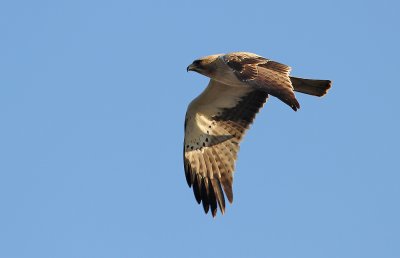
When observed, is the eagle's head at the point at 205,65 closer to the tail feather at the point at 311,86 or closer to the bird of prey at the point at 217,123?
the bird of prey at the point at 217,123

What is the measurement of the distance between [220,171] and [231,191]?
40 cm

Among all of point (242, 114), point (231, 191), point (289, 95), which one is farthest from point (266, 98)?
point (289, 95)

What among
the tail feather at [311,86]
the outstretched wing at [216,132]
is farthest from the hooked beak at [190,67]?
the tail feather at [311,86]

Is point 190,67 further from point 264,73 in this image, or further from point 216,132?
point 264,73

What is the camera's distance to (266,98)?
51.3 feet

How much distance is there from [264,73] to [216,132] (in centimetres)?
249

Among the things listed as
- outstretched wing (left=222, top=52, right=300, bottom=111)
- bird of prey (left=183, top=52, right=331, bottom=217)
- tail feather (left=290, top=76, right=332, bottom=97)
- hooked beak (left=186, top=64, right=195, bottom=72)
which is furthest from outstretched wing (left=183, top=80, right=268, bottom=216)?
outstretched wing (left=222, top=52, right=300, bottom=111)

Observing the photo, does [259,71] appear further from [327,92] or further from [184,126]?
[184,126]

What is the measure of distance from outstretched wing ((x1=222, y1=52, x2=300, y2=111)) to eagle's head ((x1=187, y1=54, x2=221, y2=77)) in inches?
22.7

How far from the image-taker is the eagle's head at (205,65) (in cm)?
1517

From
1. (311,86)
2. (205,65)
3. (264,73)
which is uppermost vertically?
(205,65)

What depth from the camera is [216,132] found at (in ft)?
52.1

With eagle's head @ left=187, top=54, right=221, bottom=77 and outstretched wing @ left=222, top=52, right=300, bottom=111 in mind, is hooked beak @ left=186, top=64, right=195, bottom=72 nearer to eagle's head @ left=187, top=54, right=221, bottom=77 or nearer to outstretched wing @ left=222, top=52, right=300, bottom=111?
eagle's head @ left=187, top=54, right=221, bottom=77

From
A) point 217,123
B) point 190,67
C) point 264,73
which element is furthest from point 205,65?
point 264,73
